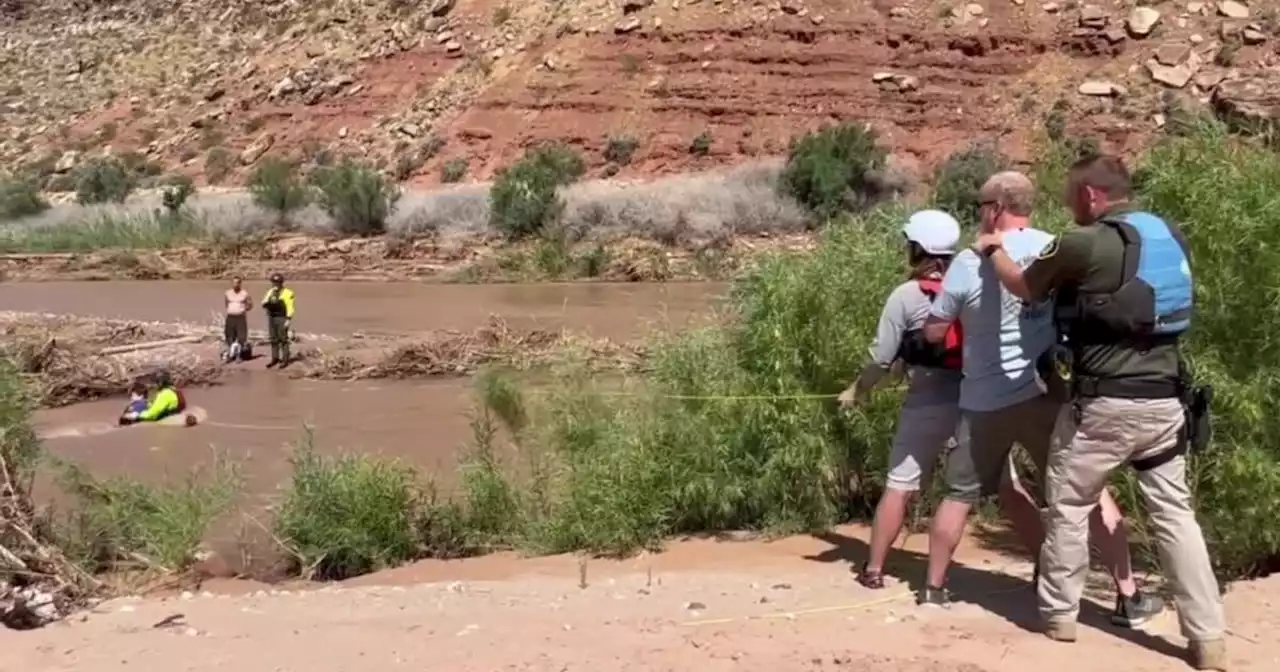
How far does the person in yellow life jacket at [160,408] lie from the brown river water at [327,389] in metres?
0.23

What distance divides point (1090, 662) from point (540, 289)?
2325 cm

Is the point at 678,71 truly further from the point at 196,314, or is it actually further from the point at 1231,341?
the point at 1231,341

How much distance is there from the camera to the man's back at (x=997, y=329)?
5.58 m

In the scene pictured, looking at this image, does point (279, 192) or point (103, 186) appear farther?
point (103, 186)

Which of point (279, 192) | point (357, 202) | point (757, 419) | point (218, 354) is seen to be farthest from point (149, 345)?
point (279, 192)

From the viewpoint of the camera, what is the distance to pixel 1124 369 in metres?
5.02

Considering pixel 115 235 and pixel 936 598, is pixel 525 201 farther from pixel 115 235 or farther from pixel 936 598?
pixel 936 598

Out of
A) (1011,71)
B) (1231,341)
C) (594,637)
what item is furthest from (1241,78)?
(594,637)

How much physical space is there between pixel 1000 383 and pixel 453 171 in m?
36.1

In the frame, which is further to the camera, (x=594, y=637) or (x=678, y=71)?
(x=678, y=71)

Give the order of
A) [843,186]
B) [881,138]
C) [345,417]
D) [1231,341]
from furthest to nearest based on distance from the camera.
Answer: [881,138] → [843,186] → [345,417] → [1231,341]

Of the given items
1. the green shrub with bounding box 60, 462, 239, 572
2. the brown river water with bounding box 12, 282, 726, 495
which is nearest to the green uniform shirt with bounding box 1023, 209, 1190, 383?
the brown river water with bounding box 12, 282, 726, 495

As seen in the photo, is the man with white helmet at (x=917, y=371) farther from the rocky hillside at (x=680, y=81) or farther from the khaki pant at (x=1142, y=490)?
the rocky hillside at (x=680, y=81)

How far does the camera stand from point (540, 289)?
91.9ft
